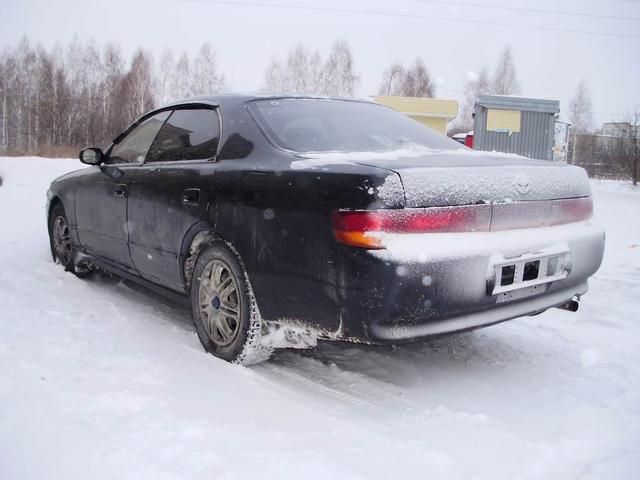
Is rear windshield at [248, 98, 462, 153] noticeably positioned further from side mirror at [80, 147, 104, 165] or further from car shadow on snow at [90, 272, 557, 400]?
side mirror at [80, 147, 104, 165]

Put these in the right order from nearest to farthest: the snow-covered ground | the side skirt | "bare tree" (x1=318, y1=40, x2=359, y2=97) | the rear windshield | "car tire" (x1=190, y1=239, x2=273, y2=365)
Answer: the snow-covered ground < "car tire" (x1=190, y1=239, x2=273, y2=365) < the rear windshield < the side skirt < "bare tree" (x1=318, y1=40, x2=359, y2=97)

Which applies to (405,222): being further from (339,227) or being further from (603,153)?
(603,153)

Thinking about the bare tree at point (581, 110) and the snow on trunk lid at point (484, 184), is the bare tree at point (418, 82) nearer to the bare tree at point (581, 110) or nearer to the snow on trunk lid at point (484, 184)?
the bare tree at point (581, 110)

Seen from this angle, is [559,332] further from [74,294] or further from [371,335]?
[74,294]

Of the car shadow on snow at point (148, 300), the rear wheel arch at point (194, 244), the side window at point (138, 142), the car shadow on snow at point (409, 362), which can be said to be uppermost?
the side window at point (138, 142)

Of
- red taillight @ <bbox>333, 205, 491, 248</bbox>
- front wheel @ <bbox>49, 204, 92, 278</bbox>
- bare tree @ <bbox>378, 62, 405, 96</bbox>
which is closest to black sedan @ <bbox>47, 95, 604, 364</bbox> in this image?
red taillight @ <bbox>333, 205, 491, 248</bbox>

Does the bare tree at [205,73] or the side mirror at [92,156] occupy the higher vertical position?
the bare tree at [205,73]

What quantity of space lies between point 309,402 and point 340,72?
47.0m

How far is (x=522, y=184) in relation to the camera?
8.23 ft

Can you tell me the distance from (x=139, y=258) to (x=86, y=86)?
47.8 m

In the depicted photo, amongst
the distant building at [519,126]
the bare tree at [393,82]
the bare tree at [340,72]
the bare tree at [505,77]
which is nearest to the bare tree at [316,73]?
the bare tree at [340,72]

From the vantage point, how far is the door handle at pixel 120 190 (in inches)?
146

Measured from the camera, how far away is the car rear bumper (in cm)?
216

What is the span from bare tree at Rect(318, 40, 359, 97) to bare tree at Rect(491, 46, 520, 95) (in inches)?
674
